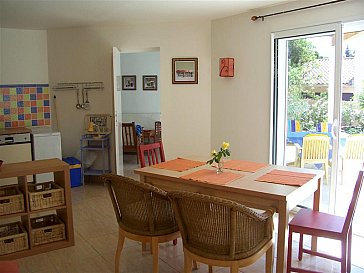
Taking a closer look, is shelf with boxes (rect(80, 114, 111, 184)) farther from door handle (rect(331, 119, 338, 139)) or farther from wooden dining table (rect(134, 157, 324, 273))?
door handle (rect(331, 119, 338, 139))

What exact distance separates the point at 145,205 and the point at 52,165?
1200 millimetres

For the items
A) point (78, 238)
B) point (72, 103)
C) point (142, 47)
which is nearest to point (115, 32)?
point (142, 47)

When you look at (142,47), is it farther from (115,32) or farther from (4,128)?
(4,128)

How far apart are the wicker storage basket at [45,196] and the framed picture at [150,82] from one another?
4.96m

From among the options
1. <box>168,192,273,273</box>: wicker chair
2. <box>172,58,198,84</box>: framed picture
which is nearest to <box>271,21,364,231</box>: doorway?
<box>172,58,198,84</box>: framed picture

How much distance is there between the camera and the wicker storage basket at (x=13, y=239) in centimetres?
312

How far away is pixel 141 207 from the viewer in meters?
2.56

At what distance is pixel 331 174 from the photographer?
3785 millimetres

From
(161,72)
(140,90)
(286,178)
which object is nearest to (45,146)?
(161,72)

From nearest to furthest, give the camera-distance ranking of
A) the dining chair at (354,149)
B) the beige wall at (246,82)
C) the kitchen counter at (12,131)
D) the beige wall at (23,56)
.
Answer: the dining chair at (354,149), the beige wall at (246,82), the kitchen counter at (12,131), the beige wall at (23,56)

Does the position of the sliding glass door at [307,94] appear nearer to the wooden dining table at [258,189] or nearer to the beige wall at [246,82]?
the beige wall at [246,82]

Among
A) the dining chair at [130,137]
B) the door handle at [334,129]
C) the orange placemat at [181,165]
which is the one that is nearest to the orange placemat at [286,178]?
the orange placemat at [181,165]

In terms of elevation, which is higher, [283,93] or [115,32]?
[115,32]

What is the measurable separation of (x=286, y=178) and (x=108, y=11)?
2.96 metres
